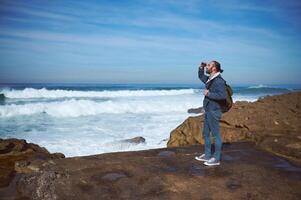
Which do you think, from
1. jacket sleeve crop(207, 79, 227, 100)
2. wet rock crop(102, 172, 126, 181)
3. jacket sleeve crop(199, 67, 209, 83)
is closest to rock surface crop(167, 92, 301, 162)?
jacket sleeve crop(207, 79, 227, 100)

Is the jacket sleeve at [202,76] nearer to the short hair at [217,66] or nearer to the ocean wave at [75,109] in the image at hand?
the short hair at [217,66]

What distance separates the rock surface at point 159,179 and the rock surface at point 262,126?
1.07 m

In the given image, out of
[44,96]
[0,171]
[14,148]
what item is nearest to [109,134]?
[14,148]

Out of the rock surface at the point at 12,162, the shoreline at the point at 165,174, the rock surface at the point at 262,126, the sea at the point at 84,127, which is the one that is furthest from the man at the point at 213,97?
the sea at the point at 84,127

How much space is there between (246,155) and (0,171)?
4.69m

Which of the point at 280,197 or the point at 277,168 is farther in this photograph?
the point at 277,168

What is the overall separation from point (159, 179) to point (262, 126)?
15.3 ft

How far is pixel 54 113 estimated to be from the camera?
66.6 ft

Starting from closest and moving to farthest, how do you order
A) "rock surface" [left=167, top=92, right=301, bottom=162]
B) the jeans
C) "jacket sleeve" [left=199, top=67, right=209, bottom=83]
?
the jeans, "jacket sleeve" [left=199, top=67, right=209, bottom=83], "rock surface" [left=167, top=92, right=301, bottom=162]

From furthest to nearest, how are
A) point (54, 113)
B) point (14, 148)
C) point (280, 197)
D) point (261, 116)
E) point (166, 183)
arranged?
point (54, 113), point (261, 116), point (14, 148), point (166, 183), point (280, 197)

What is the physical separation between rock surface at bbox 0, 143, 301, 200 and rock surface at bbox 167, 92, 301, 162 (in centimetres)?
107

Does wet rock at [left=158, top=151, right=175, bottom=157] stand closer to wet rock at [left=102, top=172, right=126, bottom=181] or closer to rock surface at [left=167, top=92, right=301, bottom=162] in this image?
wet rock at [left=102, top=172, right=126, bottom=181]

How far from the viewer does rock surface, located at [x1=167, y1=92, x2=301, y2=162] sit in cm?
657

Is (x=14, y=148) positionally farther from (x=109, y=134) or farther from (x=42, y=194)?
(x=109, y=134)
